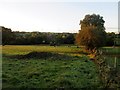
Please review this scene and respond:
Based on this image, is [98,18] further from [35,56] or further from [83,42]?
[35,56]

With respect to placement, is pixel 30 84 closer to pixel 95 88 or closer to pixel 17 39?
pixel 95 88

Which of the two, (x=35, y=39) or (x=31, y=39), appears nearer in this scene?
(x=31, y=39)

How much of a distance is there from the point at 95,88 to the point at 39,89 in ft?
10.7

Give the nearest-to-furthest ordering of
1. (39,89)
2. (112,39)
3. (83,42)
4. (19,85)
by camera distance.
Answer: (39,89), (19,85), (83,42), (112,39)

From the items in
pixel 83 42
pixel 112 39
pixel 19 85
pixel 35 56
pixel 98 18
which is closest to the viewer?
pixel 19 85

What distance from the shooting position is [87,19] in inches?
4166

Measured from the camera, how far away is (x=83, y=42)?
70.1 metres

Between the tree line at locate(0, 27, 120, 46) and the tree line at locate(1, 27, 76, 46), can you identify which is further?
the tree line at locate(1, 27, 76, 46)

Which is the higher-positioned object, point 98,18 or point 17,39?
point 98,18

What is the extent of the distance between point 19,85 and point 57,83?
2.33m

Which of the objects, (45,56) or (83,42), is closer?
(45,56)

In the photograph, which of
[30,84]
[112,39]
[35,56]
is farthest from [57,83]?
[112,39]

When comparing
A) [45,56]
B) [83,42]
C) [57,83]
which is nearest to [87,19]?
[83,42]

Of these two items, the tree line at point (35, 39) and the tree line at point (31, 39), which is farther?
the tree line at point (31, 39)
